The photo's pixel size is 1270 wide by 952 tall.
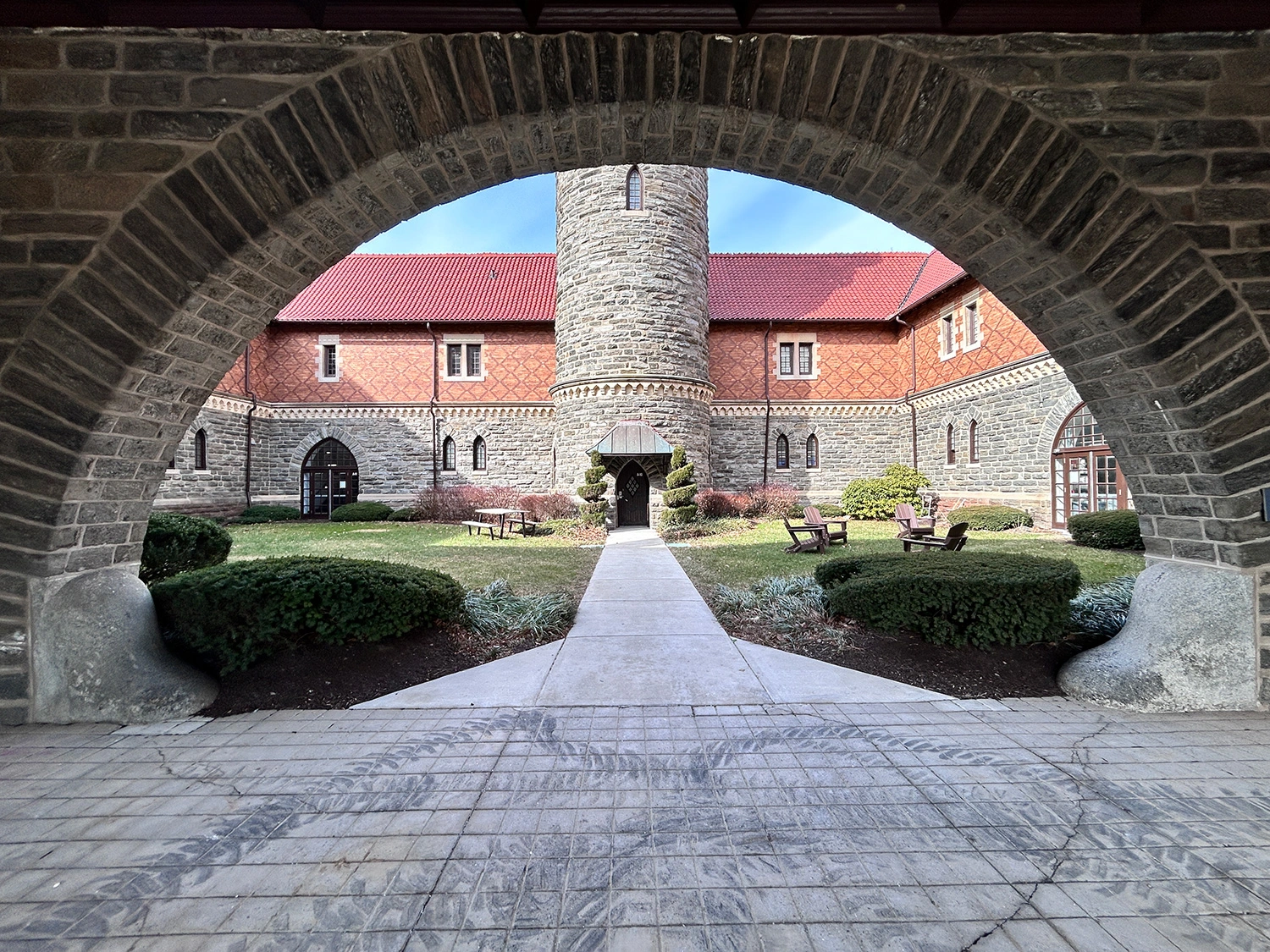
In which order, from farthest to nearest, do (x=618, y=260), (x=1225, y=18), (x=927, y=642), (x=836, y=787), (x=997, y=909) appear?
(x=618, y=260), (x=927, y=642), (x=1225, y=18), (x=836, y=787), (x=997, y=909)

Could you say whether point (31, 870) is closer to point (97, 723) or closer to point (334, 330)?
point (97, 723)

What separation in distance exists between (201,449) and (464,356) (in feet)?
30.5

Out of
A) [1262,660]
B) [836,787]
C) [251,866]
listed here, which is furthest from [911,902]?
[1262,660]

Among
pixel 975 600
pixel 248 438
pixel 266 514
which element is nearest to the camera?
pixel 975 600

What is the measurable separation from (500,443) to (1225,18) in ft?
63.9

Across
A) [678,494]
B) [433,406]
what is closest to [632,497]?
[678,494]

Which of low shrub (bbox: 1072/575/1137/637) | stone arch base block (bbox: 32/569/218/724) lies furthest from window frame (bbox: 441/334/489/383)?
low shrub (bbox: 1072/575/1137/637)

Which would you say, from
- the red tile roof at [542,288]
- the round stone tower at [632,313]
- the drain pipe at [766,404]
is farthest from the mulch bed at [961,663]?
the red tile roof at [542,288]

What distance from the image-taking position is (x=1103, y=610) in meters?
4.58

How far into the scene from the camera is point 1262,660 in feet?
11.3

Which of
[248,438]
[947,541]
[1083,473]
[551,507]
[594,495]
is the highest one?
[248,438]

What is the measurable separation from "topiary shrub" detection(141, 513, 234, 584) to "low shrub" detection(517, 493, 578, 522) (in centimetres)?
1007

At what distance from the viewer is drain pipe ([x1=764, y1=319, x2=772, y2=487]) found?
20234 millimetres

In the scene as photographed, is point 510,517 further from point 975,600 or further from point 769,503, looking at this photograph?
point 975,600
